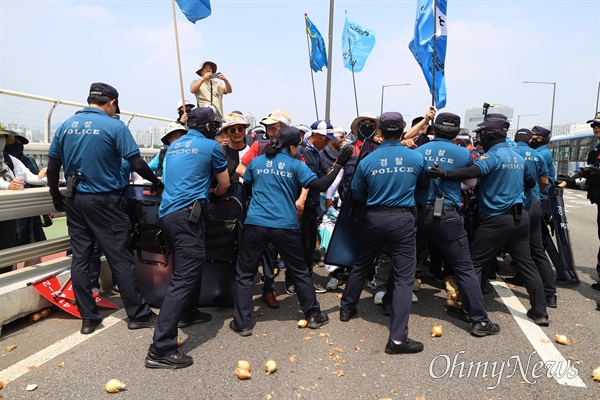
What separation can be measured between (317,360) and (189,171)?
1.87 m

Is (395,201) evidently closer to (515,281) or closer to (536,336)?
(536,336)

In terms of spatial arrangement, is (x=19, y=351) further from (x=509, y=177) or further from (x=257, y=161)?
(x=509, y=177)

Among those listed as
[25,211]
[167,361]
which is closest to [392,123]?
[167,361]

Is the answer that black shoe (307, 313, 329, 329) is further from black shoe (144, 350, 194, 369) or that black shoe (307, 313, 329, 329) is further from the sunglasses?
the sunglasses

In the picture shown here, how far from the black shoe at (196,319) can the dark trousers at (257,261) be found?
413 millimetres

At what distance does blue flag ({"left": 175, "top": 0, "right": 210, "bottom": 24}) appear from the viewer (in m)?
6.06

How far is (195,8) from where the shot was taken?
610 cm

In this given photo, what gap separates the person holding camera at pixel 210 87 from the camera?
277 inches

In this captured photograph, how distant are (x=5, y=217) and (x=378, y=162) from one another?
11.2 ft

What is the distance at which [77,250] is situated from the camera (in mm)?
3887

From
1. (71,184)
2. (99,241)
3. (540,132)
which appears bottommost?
(99,241)

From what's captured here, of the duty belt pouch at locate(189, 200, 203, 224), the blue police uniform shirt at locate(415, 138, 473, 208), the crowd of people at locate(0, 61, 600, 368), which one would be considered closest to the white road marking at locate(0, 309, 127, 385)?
the crowd of people at locate(0, 61, 600, 368)

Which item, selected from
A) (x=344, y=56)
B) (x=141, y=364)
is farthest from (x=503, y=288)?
(x=344, y=56)

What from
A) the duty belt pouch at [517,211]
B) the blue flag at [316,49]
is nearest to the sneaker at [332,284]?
the duty belt pouch at [517,211]
